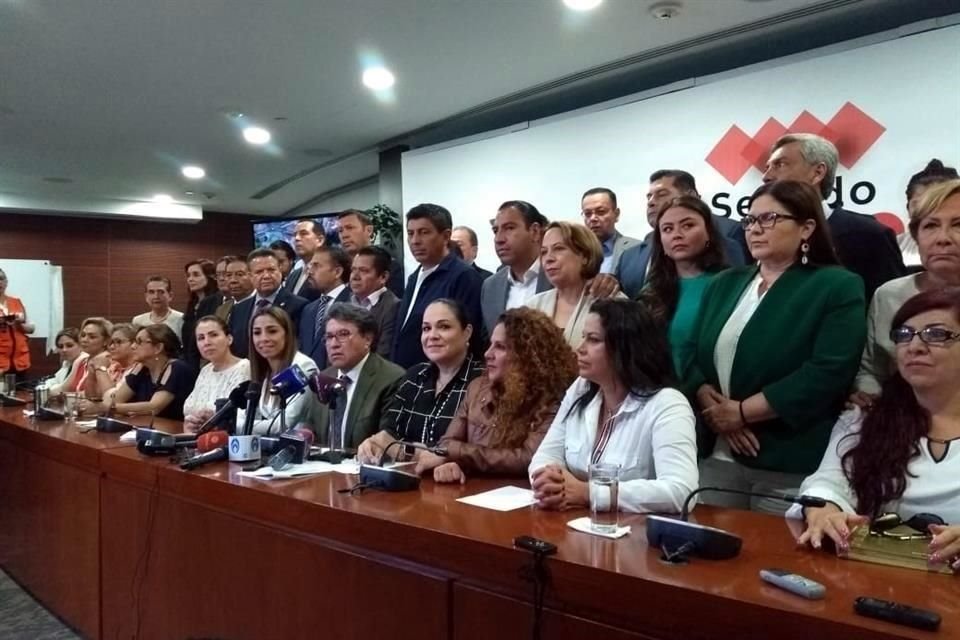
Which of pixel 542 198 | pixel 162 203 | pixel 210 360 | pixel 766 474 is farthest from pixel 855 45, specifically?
pixel 162 203

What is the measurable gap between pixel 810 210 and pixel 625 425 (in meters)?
0.73

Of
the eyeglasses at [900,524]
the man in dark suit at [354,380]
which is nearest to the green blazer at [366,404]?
the man in dark suit at [354,380]

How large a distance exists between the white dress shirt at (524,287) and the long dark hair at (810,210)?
1.32m

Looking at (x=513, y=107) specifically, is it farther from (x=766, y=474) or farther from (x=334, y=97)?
(x=766, y=474)

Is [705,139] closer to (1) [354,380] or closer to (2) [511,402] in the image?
(1) [354,380]

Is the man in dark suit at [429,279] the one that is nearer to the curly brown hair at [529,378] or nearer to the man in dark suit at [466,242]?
the curly brown hair at [529,378]

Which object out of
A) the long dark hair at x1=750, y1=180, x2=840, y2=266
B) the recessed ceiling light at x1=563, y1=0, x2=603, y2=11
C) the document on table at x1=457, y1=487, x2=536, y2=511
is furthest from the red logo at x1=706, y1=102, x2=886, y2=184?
the document on table at x1=457, y1=487, x2=536, y2=511

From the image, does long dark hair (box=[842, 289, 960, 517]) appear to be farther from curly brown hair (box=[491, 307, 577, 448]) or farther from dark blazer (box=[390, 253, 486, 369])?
dark blazer (box=[390, 253, 486, 369])

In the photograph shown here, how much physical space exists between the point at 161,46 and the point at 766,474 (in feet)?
13.3

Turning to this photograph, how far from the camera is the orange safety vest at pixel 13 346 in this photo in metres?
6.68

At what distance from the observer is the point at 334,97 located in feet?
17.8

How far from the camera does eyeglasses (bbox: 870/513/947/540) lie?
1.40 m

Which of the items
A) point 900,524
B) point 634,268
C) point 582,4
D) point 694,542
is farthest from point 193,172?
point 900,524

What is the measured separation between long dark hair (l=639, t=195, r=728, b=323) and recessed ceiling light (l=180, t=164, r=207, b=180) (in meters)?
6.47
